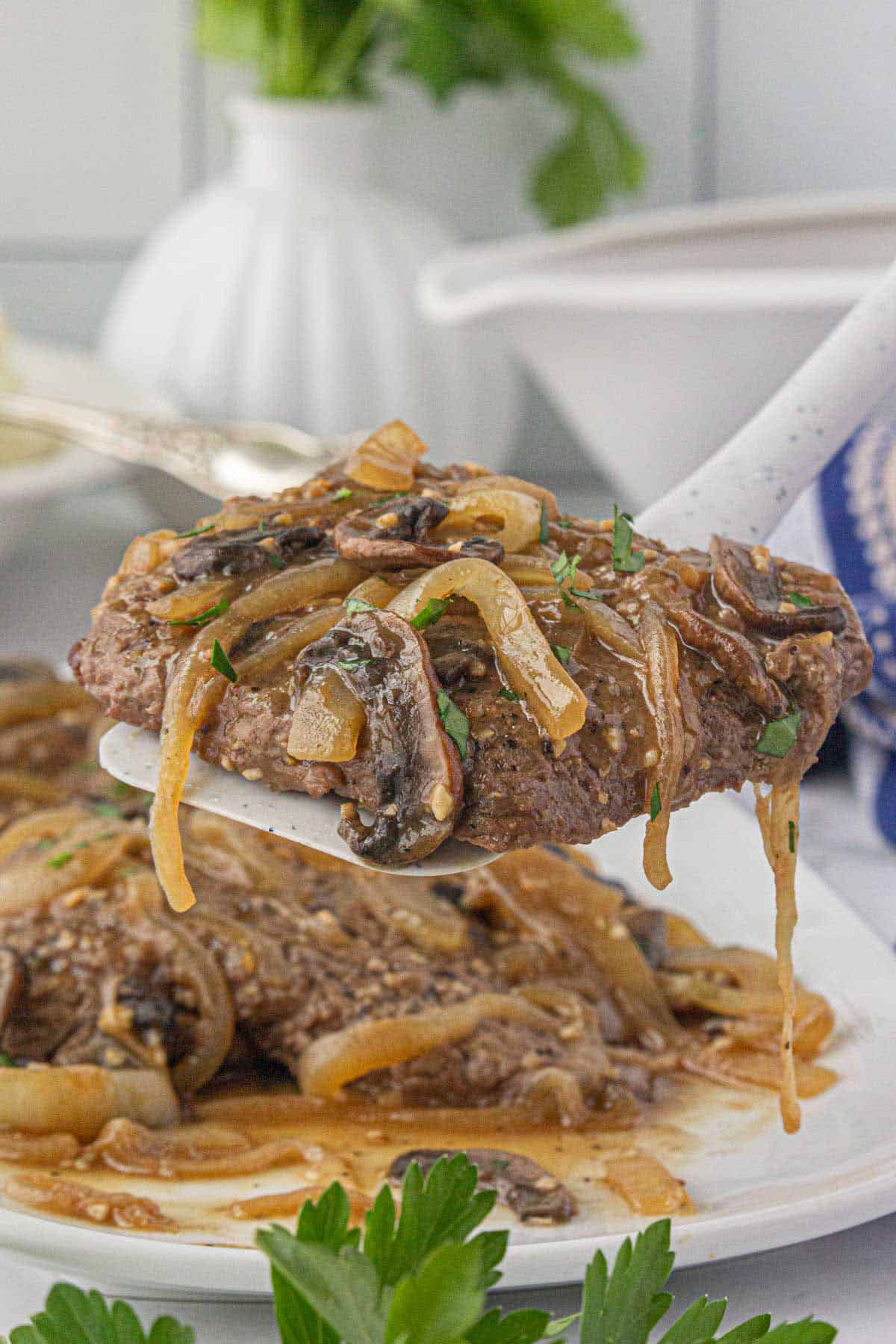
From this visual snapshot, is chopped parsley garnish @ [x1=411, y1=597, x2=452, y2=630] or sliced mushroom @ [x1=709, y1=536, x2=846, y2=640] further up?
chopped parsley garnish @ [x1=411, y1=597, x2=452, y2=630]

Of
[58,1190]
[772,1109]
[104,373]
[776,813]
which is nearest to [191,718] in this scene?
[58,1190]

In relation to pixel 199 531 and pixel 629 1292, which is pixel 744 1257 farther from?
pixel 199 531

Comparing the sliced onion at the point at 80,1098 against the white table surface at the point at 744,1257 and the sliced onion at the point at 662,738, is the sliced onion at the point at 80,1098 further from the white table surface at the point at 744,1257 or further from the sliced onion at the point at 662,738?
the sliced onion at the point at 662,738

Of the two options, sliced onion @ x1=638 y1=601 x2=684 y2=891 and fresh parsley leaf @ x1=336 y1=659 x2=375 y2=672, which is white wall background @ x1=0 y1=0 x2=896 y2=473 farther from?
fresh parsley leaf @ x1=336 y1=659 x2=375 y2=672

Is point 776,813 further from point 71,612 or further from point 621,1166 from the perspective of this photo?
point 71,612

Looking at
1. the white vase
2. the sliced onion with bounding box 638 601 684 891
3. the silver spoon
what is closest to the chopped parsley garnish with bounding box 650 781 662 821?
the sliced onion with bounding box 638 601 684 891

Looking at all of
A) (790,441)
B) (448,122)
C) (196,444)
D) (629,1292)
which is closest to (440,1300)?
(629,1292)

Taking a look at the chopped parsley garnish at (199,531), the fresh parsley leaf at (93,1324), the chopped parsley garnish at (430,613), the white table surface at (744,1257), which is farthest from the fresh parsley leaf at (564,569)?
the fresh parsley leaf at (93,1324)
